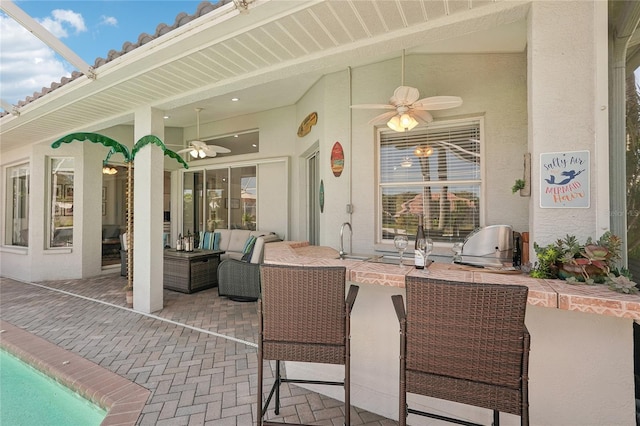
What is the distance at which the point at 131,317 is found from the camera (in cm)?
409

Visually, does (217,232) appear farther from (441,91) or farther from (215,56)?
(441,91)

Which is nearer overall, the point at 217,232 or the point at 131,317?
the point at 131,317

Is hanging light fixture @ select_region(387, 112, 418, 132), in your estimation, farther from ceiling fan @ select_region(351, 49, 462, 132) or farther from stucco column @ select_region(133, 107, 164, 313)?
stucco column @ select_region(133, 107, 164, 313)

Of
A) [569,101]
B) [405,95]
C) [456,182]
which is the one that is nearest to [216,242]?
[456,182]

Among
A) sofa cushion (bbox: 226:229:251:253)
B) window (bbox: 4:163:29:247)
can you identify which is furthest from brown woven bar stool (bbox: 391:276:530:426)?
window (bbox: 4:163:29:247)

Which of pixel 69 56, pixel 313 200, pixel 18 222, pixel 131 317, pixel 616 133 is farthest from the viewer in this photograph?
pixel 18 222

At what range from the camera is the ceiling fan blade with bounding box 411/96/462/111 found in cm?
316

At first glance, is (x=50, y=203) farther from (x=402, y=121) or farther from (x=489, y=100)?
(x=489, y=100)

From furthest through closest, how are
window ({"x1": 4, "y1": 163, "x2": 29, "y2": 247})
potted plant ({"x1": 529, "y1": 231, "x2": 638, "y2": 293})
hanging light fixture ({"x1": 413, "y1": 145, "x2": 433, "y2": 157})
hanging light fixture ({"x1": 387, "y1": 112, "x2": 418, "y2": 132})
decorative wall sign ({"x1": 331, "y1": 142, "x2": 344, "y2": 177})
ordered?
window ({"x1": 4, "y1": 163, "x2": 29, "y2": 247}) < decorative wall sign ({"x1": 331, "y1": 142, "x2": 344, "y2": 177}) < hanging light fixture ({"x1": 413, "y1": 145, "x2": 433, "y2": 157}) < hanging light fixture ({"x1": 387, "y1": 112, "x2": 418, "y2": 132}) < potted plant ({"x1": 529, "y1": 231, "x2": 638, "y2": 293})

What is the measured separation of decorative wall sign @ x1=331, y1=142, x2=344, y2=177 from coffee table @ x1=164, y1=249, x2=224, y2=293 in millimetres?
2844

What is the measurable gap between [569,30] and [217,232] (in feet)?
22.4

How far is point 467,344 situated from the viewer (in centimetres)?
137

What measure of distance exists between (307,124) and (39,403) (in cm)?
495

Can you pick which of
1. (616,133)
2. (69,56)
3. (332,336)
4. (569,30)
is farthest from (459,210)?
(69,56)
